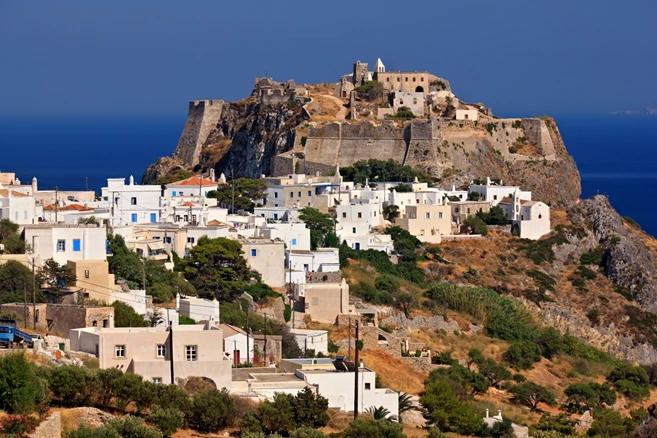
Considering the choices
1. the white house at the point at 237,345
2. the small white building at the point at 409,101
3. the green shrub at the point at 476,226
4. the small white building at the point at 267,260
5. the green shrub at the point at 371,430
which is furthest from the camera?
the small white building at the point at 409,101

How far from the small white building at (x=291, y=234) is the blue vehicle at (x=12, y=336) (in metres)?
18.5

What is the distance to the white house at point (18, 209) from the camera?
152ft

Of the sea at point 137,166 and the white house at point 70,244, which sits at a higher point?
the sea at point 137,166

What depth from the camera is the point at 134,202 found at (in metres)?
56.3

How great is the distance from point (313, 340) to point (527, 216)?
27.4 metres

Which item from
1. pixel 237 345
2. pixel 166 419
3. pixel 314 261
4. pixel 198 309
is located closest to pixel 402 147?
pixel 314 261

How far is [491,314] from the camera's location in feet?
172

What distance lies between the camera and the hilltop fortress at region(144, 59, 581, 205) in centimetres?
7556

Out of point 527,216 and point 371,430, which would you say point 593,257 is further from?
point 371,430

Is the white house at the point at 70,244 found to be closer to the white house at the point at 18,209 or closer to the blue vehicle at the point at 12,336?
the white house at the point at 18,209

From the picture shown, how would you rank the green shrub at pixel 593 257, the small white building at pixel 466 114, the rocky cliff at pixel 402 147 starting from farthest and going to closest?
the small white building at pixel 466 114 → the rocky cliff at pixel 402 147 → the green shrub at pixel 593 257

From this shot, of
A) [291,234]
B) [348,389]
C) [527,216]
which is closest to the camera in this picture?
[348,389]

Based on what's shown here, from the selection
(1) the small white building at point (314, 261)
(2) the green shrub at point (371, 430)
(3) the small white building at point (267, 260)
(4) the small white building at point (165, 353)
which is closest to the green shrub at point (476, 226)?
(1) the small white building at point (314, 261)

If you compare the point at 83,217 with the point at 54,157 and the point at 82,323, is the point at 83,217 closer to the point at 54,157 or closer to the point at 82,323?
the point at 82,323
